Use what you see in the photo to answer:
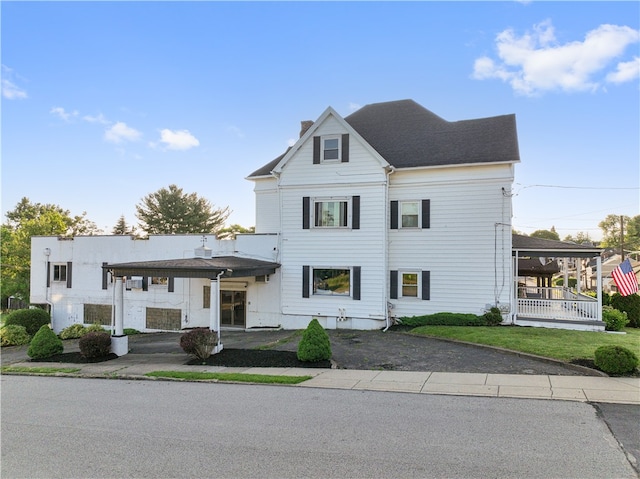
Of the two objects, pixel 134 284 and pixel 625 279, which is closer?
Answer: pixel 625 279

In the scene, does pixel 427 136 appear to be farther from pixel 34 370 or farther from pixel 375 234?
pixel 34 370

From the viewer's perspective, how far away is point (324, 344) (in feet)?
39.8

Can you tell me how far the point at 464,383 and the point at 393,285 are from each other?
994 cm

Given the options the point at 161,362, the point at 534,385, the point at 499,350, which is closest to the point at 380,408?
the point at 534,385

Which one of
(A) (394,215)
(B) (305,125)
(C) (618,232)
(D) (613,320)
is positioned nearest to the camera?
(D) (613,320)

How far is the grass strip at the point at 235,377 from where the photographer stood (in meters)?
10.2

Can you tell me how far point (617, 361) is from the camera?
9.41 m

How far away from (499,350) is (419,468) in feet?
28.0

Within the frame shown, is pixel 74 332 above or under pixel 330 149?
under

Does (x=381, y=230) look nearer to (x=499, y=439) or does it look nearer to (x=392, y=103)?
(x=392, y=103)

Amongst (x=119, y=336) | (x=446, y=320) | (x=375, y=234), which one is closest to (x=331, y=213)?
(x=375, y=234)

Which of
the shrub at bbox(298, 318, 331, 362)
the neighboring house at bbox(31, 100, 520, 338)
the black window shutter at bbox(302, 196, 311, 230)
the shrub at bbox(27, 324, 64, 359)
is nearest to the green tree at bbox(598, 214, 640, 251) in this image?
the neighboring house at bbox(31, 100, 520, 338)

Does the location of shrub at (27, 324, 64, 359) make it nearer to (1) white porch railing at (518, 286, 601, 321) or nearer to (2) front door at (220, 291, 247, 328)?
(2) front door at (220, 291, 247, 328)

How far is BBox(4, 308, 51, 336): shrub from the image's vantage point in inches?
891
